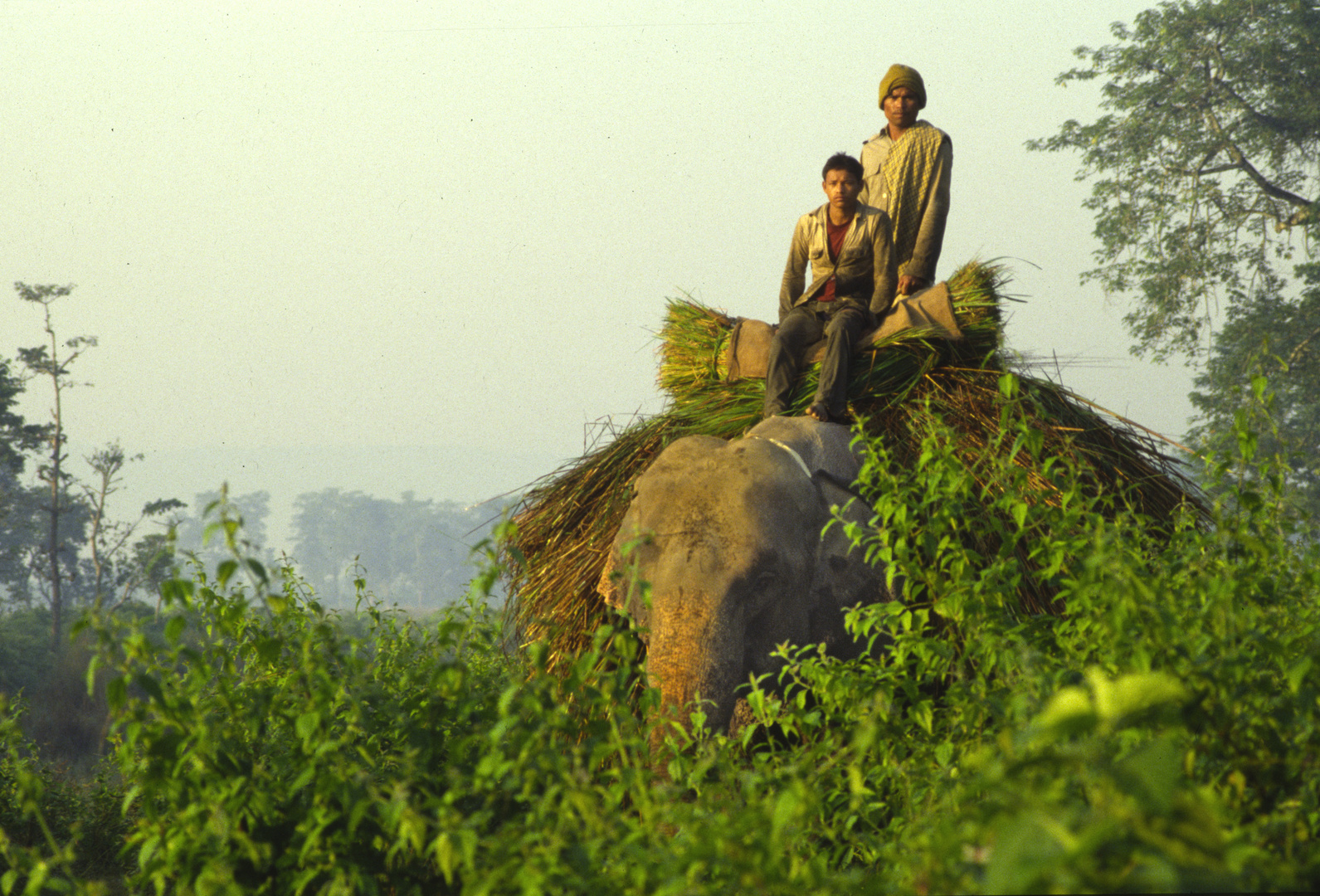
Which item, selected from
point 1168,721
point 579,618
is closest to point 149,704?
point 1168,721

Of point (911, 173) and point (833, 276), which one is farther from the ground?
point (911, 173)

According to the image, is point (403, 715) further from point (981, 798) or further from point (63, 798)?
point (63, 798)

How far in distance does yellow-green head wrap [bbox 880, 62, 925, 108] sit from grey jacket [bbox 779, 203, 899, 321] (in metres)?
0.95

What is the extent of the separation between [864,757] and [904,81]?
406 centimetres

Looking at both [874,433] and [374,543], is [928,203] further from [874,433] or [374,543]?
[374,543]

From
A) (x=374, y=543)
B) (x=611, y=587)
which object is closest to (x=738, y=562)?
(x=611, y=587)

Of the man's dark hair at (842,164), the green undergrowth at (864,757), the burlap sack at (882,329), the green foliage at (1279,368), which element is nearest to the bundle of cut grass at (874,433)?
the burlap sack at (882,329)

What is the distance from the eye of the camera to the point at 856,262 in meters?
4.66

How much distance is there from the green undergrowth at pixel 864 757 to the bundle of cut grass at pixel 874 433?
1.20 m

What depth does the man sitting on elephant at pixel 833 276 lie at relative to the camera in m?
4.34

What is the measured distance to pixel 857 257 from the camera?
4652 mm

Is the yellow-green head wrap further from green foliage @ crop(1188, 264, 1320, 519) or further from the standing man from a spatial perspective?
green foliage @ crop(1188, 264, 1320, 519)

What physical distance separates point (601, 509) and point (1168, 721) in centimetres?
344

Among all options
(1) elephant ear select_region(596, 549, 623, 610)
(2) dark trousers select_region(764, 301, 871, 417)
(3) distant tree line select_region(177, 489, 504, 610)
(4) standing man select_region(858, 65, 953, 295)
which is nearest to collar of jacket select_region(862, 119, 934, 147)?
(4) standing man select_region(858, 65, 953, 295)
